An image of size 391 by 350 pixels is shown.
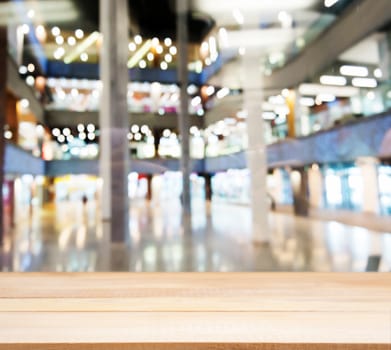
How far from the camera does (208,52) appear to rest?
590cm

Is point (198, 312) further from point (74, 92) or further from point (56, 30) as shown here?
point (56, 30)

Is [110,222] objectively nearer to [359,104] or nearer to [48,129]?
[48,129]

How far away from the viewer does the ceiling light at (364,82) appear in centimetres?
602

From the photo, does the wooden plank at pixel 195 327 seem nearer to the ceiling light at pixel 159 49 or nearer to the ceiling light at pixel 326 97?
the ceiling light at pixel 159 49

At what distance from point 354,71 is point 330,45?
0.84 meters

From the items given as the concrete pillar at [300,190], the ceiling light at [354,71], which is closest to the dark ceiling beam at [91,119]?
the concrete pillar at [300,190]

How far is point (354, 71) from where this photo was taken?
618 centimetres

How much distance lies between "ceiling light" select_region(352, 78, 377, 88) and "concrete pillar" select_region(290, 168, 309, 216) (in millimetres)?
1940

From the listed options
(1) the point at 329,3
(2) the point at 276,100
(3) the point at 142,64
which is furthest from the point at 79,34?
(1) the point at 329,3

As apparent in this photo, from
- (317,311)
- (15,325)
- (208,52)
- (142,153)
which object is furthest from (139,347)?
(208,52)

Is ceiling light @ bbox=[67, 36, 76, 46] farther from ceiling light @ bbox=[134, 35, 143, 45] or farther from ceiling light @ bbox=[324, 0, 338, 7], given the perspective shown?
ceiling light @ bbox=[324, 0, 338, 7]

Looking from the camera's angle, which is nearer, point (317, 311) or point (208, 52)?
point (317, 311)

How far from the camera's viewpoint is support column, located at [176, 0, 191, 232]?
5177mm

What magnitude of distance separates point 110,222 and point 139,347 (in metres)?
4.04
